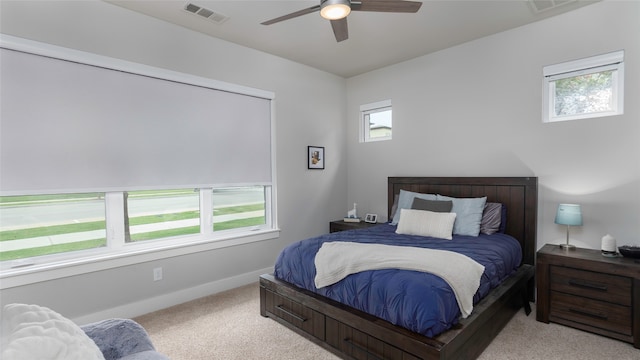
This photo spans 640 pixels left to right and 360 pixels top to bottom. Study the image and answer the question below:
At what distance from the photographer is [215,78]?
Result: 11.3 feet

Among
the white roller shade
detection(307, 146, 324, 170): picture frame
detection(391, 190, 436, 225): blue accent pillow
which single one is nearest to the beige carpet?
the white roller shade

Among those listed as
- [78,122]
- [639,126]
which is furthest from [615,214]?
[78,122]

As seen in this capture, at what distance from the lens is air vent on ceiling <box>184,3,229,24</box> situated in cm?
279

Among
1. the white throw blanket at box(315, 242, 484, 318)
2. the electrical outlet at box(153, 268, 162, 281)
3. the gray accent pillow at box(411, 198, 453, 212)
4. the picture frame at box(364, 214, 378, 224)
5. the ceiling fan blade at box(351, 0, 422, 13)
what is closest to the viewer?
the white throw blanket at box(315, 242, 484, 318)

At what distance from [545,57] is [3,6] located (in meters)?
4.70

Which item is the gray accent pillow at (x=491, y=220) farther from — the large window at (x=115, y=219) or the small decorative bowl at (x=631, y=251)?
the large window at (x=115, y=219)

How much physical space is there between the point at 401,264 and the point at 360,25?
2389 mm

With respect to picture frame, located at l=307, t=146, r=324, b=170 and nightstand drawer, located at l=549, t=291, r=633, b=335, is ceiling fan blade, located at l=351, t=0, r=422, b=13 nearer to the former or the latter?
picture frame, located at l=307, t=146, r=324, b=170

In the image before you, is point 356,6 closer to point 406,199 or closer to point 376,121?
point 406,199

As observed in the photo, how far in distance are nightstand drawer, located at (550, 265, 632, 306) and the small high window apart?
2566 millimetres

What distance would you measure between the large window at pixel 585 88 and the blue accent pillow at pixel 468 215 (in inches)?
42.9

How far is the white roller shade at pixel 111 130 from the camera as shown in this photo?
2340 millimetres

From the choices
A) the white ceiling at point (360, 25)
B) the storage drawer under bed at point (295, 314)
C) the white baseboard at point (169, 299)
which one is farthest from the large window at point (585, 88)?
the white baseboard at point (169, 299)

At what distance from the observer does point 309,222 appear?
4.45 m
